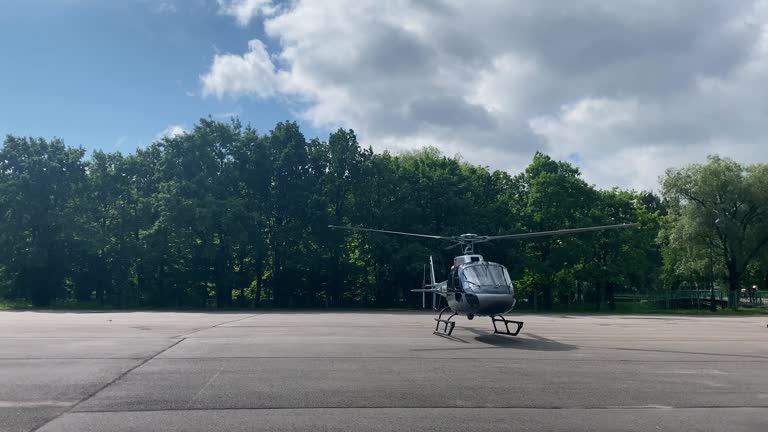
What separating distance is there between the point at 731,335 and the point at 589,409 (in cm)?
1604

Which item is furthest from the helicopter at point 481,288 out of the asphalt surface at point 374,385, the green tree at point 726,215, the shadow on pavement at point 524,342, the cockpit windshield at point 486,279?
the green tree at point 726,215

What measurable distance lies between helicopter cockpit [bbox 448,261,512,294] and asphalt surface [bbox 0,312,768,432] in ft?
5.05

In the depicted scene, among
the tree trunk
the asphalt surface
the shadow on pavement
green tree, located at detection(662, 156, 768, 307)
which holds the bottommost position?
the shadow on pavement

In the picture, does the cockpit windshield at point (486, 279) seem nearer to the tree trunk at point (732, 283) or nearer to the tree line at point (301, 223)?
the tree line at point (301, 223)

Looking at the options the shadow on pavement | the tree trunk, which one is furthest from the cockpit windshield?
the tree trunk

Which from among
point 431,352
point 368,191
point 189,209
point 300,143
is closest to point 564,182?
point 368,191

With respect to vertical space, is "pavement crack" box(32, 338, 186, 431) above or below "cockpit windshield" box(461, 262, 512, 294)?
below

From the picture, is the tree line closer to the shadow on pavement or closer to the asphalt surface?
the shadow on pavement

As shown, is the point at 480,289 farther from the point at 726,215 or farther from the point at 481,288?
the point at 726,215

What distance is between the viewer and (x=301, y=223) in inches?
1795

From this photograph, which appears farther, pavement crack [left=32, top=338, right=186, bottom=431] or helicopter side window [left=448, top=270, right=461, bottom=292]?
helicopter side window [left=448, top=270, right=461, bottom=292]

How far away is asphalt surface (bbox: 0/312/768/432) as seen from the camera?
7430mm

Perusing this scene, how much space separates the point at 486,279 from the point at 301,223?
29.8 metres

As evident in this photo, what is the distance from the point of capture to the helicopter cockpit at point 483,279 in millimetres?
17078
